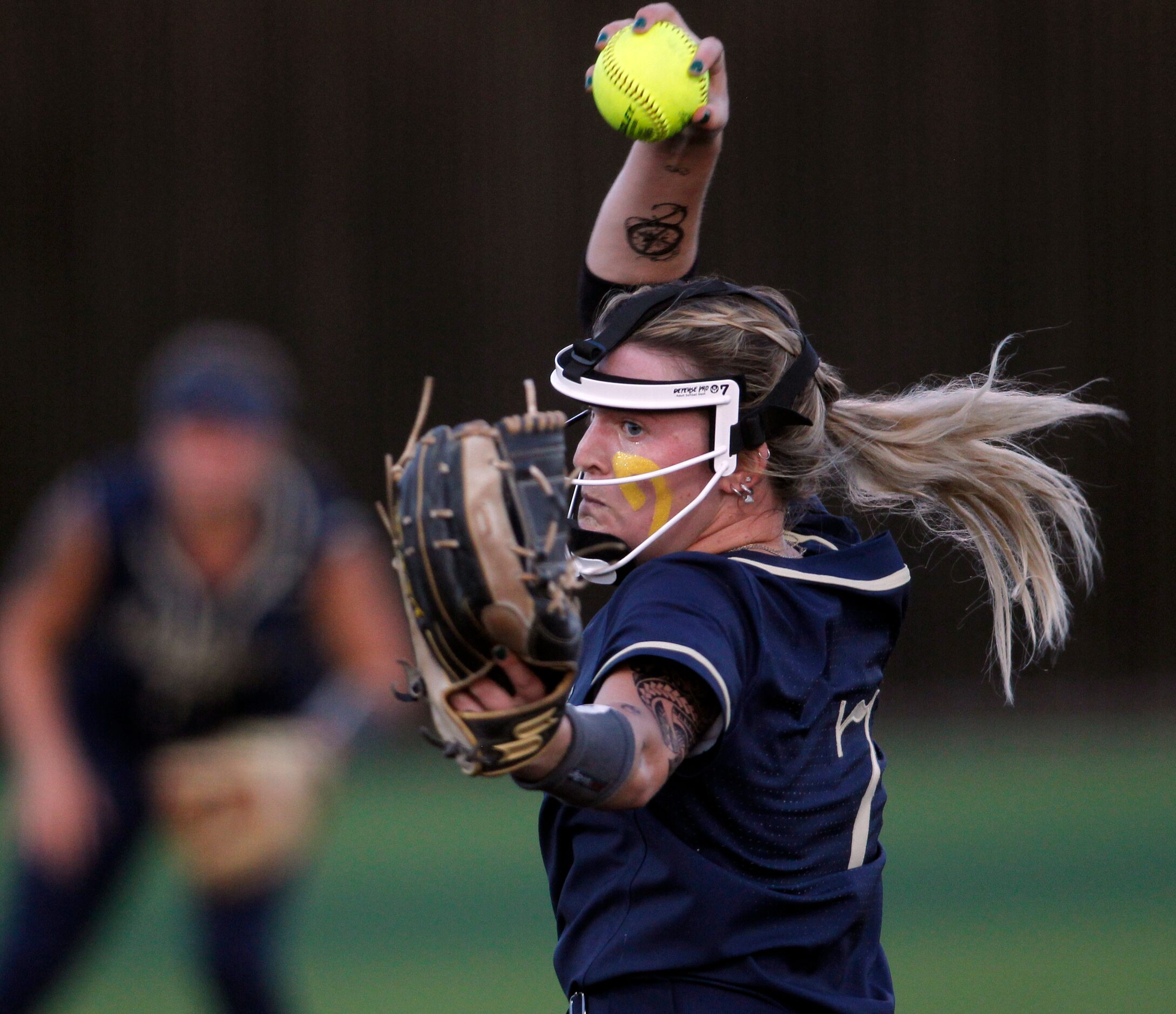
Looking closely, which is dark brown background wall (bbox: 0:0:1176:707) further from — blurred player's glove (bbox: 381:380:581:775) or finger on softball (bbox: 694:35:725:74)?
blurred player's glove (bbox: 381:380:581:775)

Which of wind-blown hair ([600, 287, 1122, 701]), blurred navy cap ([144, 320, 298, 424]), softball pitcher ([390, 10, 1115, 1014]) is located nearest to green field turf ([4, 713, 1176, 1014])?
blurred navy cap ([144, 320, 298, 424])

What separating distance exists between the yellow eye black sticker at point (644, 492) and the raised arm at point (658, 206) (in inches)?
25.5

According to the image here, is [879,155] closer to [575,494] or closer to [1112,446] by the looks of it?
[1112,446]

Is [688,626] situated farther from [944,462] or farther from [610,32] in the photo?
[610,32]

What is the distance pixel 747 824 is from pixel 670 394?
65 centimetres

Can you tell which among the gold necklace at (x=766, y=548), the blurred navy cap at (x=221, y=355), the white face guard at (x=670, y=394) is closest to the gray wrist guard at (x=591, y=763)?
the white face guard at (x=670, y=394)

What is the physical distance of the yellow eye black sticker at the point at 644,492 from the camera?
2.16 metres

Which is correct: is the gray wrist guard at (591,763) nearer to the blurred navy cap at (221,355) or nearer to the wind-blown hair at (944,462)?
the wind-blown hair at (944,462)

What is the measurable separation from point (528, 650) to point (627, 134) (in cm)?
138

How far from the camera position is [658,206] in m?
2.66

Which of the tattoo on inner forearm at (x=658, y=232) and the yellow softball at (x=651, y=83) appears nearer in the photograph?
the yellow softball at (x=651, y=83)

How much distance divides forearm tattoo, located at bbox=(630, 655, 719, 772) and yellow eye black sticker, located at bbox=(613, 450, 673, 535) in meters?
0.47

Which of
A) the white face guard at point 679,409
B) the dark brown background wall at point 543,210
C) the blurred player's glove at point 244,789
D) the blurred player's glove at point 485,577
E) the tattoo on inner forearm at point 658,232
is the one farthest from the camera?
the dark brown background wall at point 543,210

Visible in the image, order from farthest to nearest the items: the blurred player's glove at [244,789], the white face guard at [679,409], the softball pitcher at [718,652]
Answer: the blurred player's glove at [244,789], the white face guard at [679,409], the softball pitcher at [718,652]
